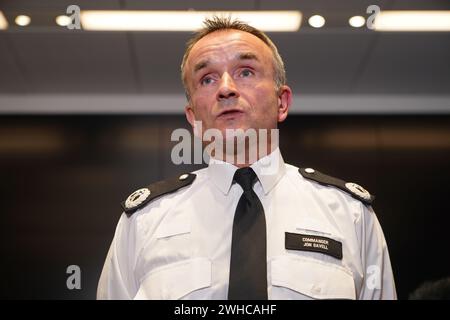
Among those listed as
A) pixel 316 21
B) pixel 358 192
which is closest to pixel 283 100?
pixel 358 192

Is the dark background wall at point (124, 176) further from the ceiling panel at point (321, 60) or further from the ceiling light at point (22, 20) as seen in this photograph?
the ceiling light at point (22, 20)

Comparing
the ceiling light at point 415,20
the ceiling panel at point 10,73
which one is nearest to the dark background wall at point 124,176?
the ceiling panel at point 10,73

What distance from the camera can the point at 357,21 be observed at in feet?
3.91

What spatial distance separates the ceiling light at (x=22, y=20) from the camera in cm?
118

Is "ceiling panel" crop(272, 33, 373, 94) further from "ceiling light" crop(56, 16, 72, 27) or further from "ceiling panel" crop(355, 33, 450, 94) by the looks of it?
"ceiling light" crop(56, 16, 72, 27)

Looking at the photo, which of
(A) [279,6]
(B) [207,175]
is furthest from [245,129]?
(A) [279,6]

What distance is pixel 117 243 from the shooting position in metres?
0.75

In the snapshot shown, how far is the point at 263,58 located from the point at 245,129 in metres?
0.13

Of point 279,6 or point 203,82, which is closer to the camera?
point 203,82

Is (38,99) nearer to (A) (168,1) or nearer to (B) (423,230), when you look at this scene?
(A) (168,1)

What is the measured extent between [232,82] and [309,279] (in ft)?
0.99

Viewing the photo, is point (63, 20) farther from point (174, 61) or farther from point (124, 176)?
point (124, 176)

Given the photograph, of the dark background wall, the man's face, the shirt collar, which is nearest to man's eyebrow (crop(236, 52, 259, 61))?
the man's face

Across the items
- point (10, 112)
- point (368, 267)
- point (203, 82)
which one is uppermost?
point (10, 112)
